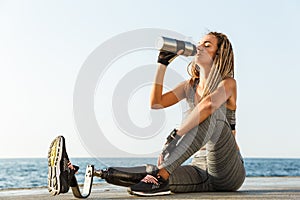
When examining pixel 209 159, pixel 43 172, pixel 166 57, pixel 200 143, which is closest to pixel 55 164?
pixel 200 143

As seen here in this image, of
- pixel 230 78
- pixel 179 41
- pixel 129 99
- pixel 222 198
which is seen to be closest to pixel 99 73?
pixel 129 99

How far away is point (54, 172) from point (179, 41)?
1188 millimetres

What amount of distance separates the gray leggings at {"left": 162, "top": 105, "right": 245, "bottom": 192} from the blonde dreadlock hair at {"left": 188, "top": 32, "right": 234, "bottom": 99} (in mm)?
216

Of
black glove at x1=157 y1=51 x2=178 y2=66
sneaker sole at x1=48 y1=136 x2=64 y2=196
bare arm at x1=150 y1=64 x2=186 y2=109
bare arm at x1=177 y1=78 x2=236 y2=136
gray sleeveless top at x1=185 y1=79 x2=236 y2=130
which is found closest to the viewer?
sneaker sole at x1=48 y1=136 x2=64 y2=196

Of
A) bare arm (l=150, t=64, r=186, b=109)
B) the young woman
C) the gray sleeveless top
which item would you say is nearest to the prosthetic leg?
the young woman

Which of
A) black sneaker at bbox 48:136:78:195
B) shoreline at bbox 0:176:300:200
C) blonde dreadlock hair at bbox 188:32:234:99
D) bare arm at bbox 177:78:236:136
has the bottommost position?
shoreline at bbox 0:176:300:200

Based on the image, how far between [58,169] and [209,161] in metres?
0.94

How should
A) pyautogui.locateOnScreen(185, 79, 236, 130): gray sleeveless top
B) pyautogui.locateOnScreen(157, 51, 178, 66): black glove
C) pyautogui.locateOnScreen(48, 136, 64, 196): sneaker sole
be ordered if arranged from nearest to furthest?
pyautogui.locateOnScreen(48, 136, 64, 196): sneaker sole, pyautogui.locateOnScreen(185, 79, 236, 130): gray sleeveless top, pyautogui.locateOnScreen(157, 51, 178, 66): black glove

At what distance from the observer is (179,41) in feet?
11.0

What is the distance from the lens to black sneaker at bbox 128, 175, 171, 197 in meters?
2.97

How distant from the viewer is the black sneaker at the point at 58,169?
274cm

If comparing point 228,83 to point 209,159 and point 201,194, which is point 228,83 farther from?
point 201,194

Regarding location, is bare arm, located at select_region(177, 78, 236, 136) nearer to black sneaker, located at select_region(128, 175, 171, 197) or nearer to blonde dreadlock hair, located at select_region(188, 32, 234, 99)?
blonde dreadlock hair, located at select_region(188, 32, 234, 99)

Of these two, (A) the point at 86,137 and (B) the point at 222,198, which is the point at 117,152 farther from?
(B) the point at 222,198
